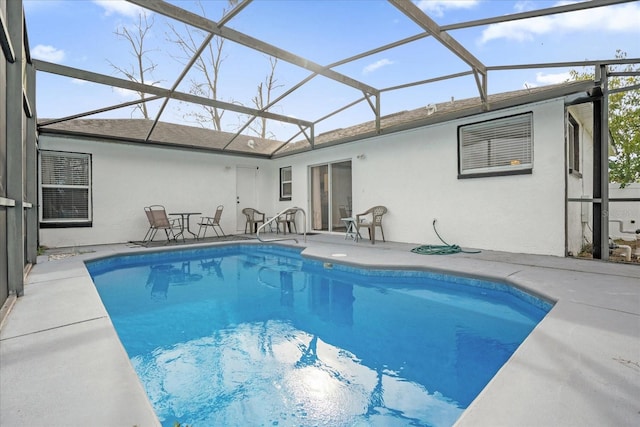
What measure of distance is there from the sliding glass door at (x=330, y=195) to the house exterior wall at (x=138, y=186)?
2603 mm

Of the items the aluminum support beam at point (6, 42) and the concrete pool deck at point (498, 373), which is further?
the aluminum support beam at point (6, 42)

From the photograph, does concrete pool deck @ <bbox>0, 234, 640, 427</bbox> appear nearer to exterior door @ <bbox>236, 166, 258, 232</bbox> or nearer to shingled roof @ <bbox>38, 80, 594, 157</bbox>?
shingled roof @ <bbox>38, 80, 594, 157</bbox>

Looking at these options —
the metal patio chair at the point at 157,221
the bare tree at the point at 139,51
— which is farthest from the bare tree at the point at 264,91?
the metal patio chair at the point at 157,221

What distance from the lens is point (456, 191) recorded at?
627 cm

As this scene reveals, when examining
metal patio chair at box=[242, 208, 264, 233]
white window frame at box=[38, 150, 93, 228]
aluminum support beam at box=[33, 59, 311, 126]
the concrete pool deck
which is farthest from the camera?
metal patio chair at box=[242, 208, 264, 233]

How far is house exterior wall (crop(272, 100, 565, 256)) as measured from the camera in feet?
16.7

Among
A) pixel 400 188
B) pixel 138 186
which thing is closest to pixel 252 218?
pixel 138 186

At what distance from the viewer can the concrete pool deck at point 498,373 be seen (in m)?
1.34

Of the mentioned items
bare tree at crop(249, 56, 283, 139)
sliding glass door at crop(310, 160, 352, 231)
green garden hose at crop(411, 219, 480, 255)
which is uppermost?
bare tree at crop(249, 56, 283, 139)

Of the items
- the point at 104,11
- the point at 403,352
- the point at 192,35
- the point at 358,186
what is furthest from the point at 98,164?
the point at 403,352

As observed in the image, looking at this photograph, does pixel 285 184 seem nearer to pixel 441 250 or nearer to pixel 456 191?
pixel 456 191

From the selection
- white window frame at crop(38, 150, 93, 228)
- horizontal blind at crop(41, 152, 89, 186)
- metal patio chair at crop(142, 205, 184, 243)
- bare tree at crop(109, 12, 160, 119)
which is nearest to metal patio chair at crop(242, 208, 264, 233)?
metal patio chair at crop(142, 205, 184, 243)

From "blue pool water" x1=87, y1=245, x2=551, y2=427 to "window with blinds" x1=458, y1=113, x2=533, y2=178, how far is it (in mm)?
2707

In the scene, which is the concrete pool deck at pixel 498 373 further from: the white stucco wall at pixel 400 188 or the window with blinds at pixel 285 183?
the window with blinds at pixel 285 183
